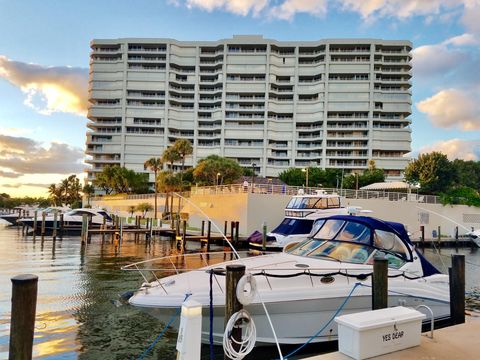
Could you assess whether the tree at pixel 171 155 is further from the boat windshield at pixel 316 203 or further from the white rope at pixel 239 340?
the white rope at pixel 239 340

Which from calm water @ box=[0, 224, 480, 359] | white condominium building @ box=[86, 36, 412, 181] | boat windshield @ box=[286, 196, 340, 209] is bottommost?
calm water @ box=[0, 224, 480, 359]

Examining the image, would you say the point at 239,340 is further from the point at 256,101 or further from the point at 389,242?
the point at 256,101

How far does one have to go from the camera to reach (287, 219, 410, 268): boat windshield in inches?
352

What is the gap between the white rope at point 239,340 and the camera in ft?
17.2

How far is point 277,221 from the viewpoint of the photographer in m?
35.6

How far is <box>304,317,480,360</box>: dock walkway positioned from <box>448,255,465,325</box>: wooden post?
208 centimetres

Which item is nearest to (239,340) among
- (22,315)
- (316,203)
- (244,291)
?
(244,291)

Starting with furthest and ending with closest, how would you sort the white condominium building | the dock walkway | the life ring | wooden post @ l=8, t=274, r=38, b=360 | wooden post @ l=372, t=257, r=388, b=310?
the white condominium building, wooden post @ l=372, t=257, r=388, b=310, the life ring, the dock walkway, wooden post @ l=8, t=274, r=38, b=360

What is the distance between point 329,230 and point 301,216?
17.2 meters

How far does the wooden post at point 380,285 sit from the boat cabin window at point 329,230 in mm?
2668

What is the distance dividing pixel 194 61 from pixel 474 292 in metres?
102

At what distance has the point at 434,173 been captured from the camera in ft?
213

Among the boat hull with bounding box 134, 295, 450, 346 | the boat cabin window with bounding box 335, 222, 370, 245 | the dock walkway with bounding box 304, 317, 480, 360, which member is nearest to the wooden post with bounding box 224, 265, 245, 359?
the dock walkway with bounding box 304, 317, 480, 360

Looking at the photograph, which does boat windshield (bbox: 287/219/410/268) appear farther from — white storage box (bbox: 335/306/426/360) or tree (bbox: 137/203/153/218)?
tree (bbox: 137/203/153/218)
